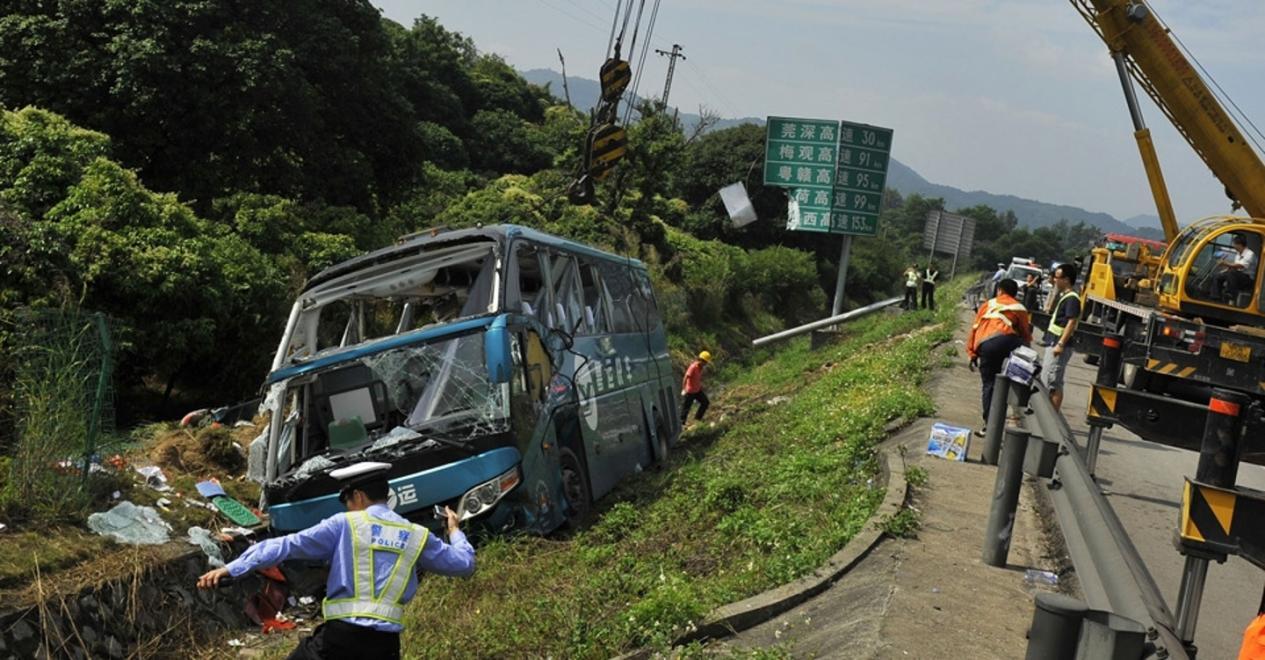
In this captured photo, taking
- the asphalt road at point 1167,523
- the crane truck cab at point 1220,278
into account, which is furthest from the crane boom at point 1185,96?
the asphalt road at point 1167,523

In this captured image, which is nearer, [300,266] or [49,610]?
[49,610]

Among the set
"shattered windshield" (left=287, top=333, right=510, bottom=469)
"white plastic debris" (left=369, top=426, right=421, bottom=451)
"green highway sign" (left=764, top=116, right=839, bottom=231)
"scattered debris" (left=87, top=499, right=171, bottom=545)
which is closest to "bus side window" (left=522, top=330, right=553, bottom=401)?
"shattered windshield" (left=287, top=333, right=510, bottom=469)

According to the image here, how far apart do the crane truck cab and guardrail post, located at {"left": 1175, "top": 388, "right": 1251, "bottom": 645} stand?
11.4m

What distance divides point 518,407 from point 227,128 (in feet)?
40.7

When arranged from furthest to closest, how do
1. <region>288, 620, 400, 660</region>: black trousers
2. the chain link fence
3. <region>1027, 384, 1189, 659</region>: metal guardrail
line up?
the chain link fence
<region>288, 620, 400, 660</region>: black trousers
<region>1027, 384, 1189, 659</region>: metal guardrail

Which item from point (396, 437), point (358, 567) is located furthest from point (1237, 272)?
point (358, 567)

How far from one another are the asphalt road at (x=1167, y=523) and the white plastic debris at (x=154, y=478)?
27.9 feet

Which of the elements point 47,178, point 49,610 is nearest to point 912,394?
point 49,610

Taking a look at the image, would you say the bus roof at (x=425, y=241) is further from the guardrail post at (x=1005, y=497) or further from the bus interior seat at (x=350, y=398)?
the guardrail post at (x=1005, y=497)

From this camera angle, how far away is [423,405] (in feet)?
30.0

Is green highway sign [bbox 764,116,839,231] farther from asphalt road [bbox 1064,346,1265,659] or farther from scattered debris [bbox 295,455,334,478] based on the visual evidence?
scattered debris [bbox 295,455,334,478]

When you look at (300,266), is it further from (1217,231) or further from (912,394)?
(1217,231)

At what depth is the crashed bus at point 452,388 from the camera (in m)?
8.73

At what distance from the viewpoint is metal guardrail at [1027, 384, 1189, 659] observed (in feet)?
11.0
